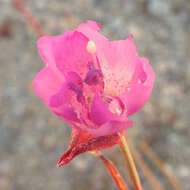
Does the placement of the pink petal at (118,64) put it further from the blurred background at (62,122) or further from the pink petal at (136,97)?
the blurred background at (62,122)

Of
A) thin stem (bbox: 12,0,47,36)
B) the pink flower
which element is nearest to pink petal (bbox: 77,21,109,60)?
the pink flower

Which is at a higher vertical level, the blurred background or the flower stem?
the blurred background

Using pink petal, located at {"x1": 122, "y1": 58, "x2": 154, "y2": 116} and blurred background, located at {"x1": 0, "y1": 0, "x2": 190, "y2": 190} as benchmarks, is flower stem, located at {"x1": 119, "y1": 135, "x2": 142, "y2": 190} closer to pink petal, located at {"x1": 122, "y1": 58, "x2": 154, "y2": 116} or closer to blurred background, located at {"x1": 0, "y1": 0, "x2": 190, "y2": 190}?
pink petal, located at {"x1": 122, "y1": 58, "x2": 154, "y2": 116}

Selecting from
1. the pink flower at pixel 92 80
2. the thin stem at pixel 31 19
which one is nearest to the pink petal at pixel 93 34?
the pink flower at pixel 92 80

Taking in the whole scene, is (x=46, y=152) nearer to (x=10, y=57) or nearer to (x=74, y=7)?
(x=10, y=57)

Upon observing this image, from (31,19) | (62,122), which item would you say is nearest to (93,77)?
(62,122)

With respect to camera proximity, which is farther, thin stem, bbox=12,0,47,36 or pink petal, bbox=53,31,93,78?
thin stem, bbox=12,0,47,36

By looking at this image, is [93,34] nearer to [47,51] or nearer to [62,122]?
[47,51]
